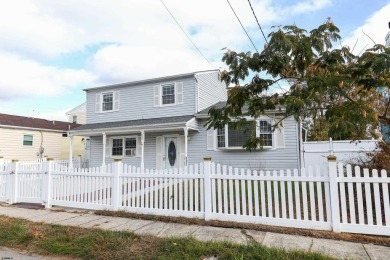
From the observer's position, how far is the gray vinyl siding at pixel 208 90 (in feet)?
45.8

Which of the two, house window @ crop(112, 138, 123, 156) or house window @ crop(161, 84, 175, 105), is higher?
house window @ crop(161, 84, 175, 105)

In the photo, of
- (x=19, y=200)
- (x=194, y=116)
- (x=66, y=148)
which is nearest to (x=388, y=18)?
(x=194, y=116)

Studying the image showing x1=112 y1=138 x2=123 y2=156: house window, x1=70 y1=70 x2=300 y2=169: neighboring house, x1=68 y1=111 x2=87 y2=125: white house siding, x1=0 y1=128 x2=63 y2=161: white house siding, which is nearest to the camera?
x1=70 y1=70 x2=300 y2=169: neighboring house

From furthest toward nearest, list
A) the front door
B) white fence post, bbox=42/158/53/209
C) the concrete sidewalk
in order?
1. the front door
2. white fence post, bbox=42/158/53/209
3. the concrete sidewalk

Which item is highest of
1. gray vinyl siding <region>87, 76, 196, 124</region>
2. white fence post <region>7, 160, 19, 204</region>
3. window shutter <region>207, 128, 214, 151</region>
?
gray vinyl siding <region>87, 76, 196, 124</region>

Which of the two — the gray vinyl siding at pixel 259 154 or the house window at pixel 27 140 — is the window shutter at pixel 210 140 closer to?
the gray vinyl siding at pixel 259 154

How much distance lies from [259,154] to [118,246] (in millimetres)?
9286

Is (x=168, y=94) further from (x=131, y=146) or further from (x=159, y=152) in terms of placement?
(x=131, y=146)

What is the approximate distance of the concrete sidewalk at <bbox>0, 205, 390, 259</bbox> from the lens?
3.69m

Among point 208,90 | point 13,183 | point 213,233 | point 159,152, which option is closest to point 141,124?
point 159,152

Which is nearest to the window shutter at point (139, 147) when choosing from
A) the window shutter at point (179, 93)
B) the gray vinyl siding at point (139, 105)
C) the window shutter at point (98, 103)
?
the gray vinyl siding at point (139, 105)

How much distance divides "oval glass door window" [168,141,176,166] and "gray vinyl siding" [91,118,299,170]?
Result: 2.31 feet

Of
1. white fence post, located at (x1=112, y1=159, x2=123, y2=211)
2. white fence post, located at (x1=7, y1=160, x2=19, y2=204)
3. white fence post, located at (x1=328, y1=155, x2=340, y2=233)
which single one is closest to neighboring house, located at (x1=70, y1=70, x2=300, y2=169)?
white fence post, located at (x1=7, y1=160, x2=19, y2=204)

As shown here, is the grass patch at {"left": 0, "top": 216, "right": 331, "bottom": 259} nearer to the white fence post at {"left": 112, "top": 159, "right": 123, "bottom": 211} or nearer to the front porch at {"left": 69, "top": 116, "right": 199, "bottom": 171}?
the white fence post at {"left": 112, "top": 159, "right": 123, "bottom": 211}
